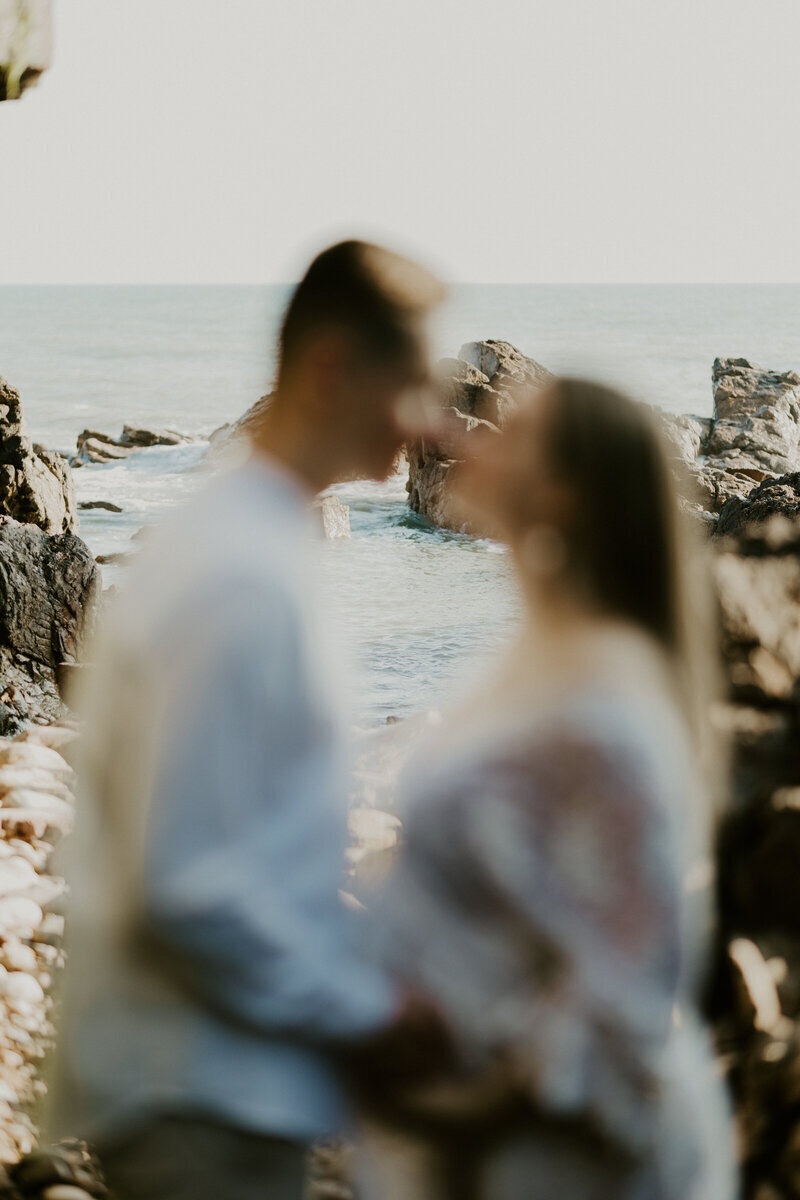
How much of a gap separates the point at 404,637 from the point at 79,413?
29094 millimetres

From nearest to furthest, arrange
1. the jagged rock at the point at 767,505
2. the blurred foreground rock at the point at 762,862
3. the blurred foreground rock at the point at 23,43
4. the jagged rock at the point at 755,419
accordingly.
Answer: the blurred foreground rock at the point at 762,862 → the blurred foreground rock at the point at 23,43 → the jagged rock at the point at 767,505 → the jagged rock at the point at 755,419

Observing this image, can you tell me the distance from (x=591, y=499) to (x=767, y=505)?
4.61 m

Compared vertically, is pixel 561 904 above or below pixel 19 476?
below

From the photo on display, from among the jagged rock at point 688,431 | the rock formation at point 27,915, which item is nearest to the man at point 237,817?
the rock formation at point 27,915

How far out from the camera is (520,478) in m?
1.57

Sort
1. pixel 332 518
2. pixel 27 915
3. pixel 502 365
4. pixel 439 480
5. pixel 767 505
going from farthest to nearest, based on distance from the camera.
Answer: pixel 502 365, pixel 439 480, pixel 332 518, pixel 767 505, pixel 27 915

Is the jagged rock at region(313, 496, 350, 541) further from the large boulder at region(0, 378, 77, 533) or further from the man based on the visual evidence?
the man

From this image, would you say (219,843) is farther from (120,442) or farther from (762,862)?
(120,442)

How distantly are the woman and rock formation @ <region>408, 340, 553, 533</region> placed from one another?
12.9 m

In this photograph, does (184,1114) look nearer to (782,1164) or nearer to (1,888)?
(782,1164)

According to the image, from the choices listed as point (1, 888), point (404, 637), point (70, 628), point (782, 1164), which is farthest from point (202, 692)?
point (404, 637)

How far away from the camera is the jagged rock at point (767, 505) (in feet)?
17.9

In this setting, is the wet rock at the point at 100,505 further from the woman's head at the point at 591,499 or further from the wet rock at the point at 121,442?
the woman's head at the point at 591,499

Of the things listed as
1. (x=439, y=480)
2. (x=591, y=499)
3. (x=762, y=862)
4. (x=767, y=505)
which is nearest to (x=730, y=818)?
(x=762, y=862)
